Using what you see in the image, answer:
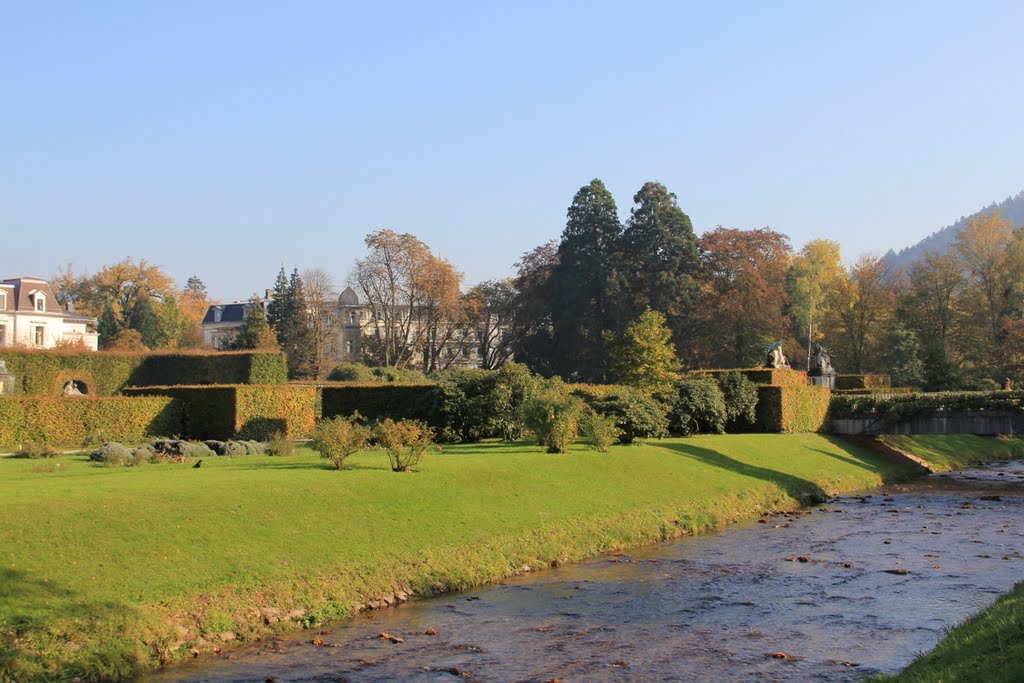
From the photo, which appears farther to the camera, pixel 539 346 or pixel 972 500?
pixel 539 346

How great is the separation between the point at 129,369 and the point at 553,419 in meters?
37.8

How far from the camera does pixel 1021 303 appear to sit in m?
83.9

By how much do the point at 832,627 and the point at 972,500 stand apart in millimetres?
21987

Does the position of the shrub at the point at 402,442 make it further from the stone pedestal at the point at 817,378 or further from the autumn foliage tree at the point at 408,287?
the autumn foliage tree at the point at 408,287

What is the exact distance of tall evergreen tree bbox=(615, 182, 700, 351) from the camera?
8462 centimetres

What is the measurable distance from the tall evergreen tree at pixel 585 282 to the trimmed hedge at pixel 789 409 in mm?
31163

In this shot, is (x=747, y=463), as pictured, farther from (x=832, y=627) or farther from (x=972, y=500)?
(x=832, y=627)

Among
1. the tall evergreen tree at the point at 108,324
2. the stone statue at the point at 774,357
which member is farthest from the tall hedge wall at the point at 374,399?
the tall evergreen tree at the point at 108,324

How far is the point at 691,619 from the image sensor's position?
17.8 meters

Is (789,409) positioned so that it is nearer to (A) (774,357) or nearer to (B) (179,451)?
(A) (774,357)

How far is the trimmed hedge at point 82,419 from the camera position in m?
36.4

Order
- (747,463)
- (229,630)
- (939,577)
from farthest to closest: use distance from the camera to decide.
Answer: (747,463), (939,577), (229,630)

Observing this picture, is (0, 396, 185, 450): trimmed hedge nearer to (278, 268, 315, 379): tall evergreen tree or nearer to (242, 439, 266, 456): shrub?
(242, 439, 266, 456): shrub

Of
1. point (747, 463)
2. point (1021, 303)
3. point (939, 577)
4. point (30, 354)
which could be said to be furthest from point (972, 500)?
point (1021, 303)
